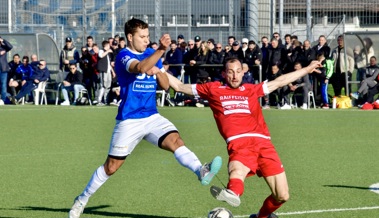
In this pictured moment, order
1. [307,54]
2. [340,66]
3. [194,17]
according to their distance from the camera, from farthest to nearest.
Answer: [194,17] < [340,66] < [307,54]

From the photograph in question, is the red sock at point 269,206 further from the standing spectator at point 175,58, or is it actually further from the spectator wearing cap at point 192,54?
the standing spectator at point 175,58

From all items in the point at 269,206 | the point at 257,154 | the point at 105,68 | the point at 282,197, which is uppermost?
the point at 105,68

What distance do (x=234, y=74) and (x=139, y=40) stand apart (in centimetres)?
105

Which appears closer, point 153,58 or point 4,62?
point 153,58

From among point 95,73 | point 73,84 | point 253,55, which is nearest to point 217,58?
point 253,55

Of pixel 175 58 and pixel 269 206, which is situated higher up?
pixel 175 58

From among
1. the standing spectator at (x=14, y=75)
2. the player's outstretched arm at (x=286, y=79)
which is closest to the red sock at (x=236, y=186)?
the player's outstretched arm at (x=286, y=79)

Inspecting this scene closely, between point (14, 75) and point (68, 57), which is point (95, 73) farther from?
point (14, 75)

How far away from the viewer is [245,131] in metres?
7.90

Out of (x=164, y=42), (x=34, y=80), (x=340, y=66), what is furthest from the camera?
(x=34, y=80)

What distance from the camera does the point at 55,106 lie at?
84.2 ft

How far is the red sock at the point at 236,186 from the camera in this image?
24.0 ft

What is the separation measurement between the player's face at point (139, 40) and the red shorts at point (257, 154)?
4.55 ft

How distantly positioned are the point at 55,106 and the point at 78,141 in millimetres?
9219
